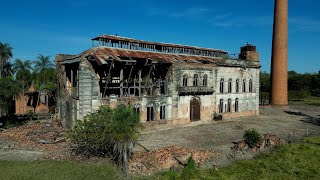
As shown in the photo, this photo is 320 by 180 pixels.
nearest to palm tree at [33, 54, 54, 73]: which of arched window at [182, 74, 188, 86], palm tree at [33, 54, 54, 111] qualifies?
palm tree at [33, 54, 54, 111]

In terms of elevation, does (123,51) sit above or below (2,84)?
above

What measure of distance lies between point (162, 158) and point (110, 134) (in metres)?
3.94

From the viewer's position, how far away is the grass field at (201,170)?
1588 centimetres

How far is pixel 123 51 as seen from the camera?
31.1 metres

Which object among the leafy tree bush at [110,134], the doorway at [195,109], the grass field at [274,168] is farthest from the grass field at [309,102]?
the leafy tree bush at [110,134]

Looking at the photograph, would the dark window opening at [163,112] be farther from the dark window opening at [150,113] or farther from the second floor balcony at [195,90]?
the second floor balcony at [195,90]

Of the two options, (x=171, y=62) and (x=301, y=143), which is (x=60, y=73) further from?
(x=301, y=143)

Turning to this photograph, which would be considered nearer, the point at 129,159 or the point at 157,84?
the point at 129,159

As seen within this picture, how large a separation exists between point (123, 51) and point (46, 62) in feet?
79.9

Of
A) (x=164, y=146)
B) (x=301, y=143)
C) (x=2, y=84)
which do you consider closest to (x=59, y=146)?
(x=164, y=146)

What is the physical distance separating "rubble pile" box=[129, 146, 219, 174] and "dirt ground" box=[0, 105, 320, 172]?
99 centimetres

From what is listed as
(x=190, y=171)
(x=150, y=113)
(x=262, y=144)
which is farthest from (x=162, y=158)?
(x=150, y=113)

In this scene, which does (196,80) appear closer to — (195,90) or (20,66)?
(195,90)

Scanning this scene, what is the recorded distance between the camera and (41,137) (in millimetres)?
24406
